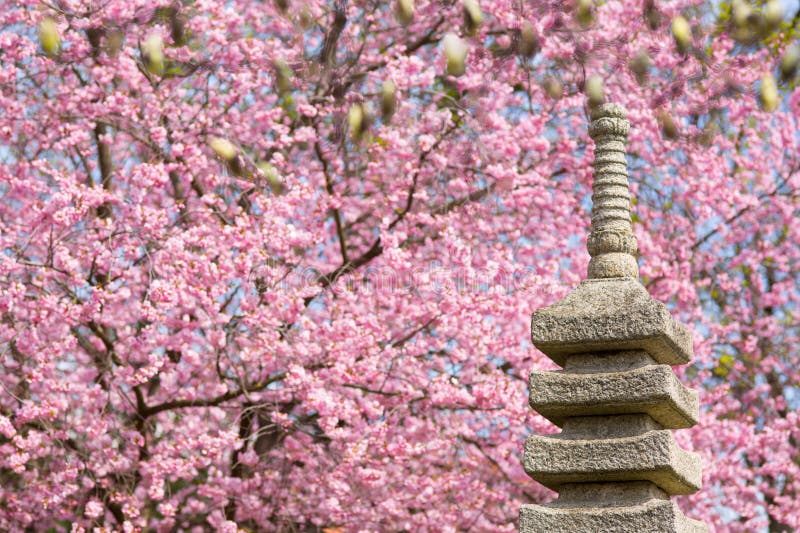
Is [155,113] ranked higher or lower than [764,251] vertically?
lower

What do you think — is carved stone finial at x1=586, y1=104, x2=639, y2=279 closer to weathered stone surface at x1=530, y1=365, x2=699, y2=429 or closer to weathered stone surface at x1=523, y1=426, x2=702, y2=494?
weathered stone surface at x1=530, y1=365, x2=699, y2=429

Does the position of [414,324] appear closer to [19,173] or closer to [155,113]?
[155,113]

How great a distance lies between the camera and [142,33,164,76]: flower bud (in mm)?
12281

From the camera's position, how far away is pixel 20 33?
13.9 meters

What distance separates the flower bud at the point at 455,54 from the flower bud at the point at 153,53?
3220 mm

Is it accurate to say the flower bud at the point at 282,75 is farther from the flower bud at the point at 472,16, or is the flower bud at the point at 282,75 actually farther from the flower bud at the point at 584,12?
the flower bud at the point at 584,12

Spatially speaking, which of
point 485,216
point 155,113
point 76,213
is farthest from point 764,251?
point 76,213

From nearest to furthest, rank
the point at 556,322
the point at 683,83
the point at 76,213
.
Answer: the point at 556,322 < the point at 76,213 < the point at 683,83

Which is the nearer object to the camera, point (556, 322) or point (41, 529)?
point (556, 322)

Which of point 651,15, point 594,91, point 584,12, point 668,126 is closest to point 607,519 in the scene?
point 584,12

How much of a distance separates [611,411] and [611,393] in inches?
6.6

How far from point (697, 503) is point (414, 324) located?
15.8 ft

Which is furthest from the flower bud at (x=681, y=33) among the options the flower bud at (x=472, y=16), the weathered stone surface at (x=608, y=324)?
the weathered stone surface at (x=608, y=324)

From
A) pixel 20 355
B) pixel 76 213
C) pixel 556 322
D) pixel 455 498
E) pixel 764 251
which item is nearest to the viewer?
pixel 556 322
